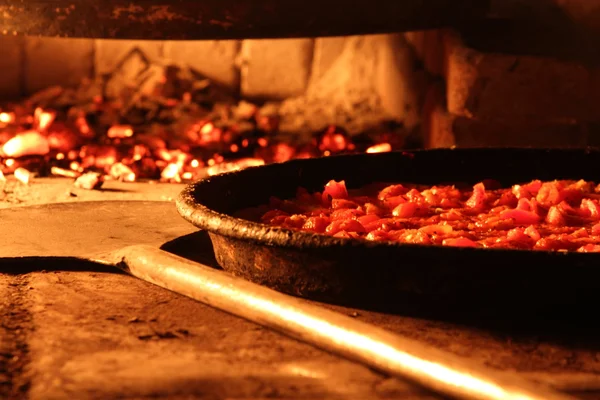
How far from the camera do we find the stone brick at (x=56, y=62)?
4684 mm

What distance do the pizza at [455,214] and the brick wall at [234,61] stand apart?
172 cm

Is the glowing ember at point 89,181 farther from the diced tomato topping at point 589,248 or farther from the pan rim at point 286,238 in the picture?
the diced tomato topping at point 589,248

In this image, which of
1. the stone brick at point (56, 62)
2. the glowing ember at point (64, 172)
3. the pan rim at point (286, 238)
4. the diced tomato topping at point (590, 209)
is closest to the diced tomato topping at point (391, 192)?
the diced tomato topping at point (590, 209)

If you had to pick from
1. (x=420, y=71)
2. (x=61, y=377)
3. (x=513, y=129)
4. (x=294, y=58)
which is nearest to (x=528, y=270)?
(x=61, y=377)

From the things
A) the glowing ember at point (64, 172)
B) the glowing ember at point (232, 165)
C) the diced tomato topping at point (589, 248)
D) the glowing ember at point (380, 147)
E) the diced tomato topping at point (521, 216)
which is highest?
the diced tomato topping at point (589, 248)

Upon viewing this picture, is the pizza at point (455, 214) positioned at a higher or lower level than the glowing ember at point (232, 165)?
higher

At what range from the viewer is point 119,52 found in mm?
4680

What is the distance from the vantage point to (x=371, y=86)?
451 centimetres

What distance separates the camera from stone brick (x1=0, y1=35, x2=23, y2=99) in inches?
183

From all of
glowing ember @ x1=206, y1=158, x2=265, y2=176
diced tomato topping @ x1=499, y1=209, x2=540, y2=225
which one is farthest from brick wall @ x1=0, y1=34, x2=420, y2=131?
diced tomato topping @ x1=499, y1=209, x2=540, y2=225

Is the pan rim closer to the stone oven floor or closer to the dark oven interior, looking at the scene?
the stone oven floor

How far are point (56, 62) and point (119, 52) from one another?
1.10ft

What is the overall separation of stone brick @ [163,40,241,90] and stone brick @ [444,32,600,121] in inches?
55.2

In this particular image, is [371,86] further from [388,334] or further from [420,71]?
[388,334]
